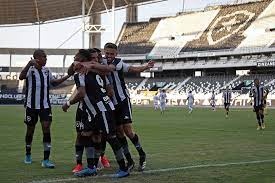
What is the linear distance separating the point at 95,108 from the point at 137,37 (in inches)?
2987

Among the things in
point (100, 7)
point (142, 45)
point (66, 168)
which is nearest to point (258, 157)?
point (66, 168)

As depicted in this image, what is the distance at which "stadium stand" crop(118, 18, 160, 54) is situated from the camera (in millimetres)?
81625

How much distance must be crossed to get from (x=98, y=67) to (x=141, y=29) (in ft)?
252

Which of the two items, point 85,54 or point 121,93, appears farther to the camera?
point 121,93

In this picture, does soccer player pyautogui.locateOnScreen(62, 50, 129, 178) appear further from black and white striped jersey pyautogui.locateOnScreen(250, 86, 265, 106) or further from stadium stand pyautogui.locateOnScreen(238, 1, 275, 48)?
stadium stand pyautogui.locateOnScreen(238, 1, 275, 48)

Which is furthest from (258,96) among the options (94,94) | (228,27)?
(228,27)

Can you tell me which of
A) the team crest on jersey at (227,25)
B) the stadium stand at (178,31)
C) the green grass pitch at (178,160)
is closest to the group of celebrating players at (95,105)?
the green grass pitch at (178,160)

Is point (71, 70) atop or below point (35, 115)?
atop

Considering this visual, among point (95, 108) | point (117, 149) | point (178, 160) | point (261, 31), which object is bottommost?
point (178, 160)

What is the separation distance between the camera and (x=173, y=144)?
14.6 m

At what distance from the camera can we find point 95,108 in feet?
Result: 28.6

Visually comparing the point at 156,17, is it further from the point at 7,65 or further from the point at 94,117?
the point at 94,117

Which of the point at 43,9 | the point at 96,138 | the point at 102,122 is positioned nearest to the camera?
the point at 102,122

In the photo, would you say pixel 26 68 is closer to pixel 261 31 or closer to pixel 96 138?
pixel 96 138
